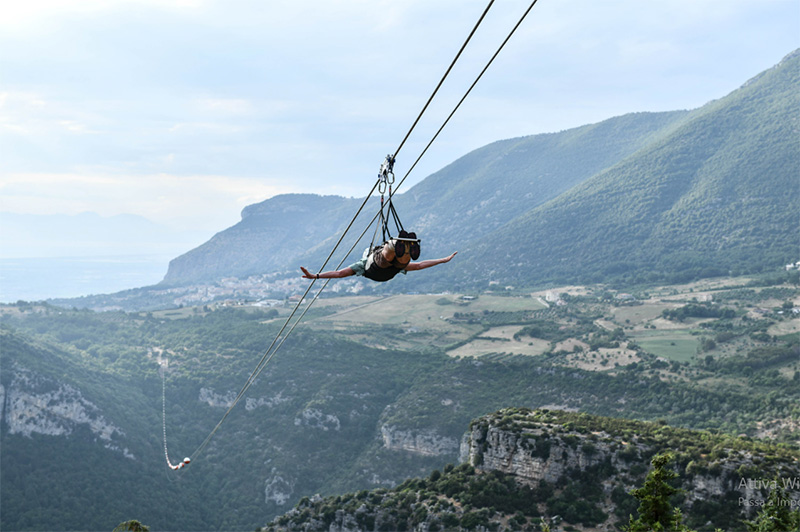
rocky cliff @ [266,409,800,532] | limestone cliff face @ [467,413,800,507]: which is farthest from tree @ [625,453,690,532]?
limestone cliff face @ [467,413,800,507]


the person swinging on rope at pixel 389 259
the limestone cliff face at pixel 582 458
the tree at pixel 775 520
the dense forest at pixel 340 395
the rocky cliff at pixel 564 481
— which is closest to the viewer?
the person swinging on rope at pixel 389 259

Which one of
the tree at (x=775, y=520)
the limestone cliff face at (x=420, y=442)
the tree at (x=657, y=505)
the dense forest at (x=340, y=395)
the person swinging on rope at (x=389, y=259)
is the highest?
the person swinging on rope at (x=389, y=259)

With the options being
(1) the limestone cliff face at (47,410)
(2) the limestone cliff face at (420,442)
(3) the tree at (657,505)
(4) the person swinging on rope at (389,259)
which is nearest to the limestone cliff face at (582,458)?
(3) the tree at (657,505)

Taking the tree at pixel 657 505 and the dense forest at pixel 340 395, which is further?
the dense forest at pixel 340 395

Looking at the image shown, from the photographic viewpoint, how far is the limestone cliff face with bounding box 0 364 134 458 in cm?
10038

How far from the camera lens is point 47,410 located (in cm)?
10394

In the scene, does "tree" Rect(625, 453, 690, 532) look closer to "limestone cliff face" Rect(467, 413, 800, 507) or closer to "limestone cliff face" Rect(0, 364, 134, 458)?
"limestone cliff face" Rect(467, 413, 800, 507)

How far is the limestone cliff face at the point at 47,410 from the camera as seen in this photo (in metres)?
100

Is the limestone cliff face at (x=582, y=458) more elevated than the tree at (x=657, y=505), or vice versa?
the tree at (x=657, y=505)

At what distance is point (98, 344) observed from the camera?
17100 centimetres

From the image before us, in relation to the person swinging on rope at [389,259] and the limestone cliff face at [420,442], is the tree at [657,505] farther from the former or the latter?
the limestone cliff face at [420,442]

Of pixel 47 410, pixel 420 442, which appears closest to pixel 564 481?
pixel 420 442

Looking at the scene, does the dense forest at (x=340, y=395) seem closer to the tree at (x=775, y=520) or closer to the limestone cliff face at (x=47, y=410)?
the limestone cliff face at (x=47, y=410)

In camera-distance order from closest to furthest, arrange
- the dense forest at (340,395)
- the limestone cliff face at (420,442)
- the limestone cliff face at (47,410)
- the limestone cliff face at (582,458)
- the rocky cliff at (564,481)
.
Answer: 1. the limestone cliff face at (582,458)
2. the rocky cliff at (564,481)
3. the dense forest at (340,395)
4. the limestone cliff face at (47,410)
5. the limestone cliff face at (420,442)
